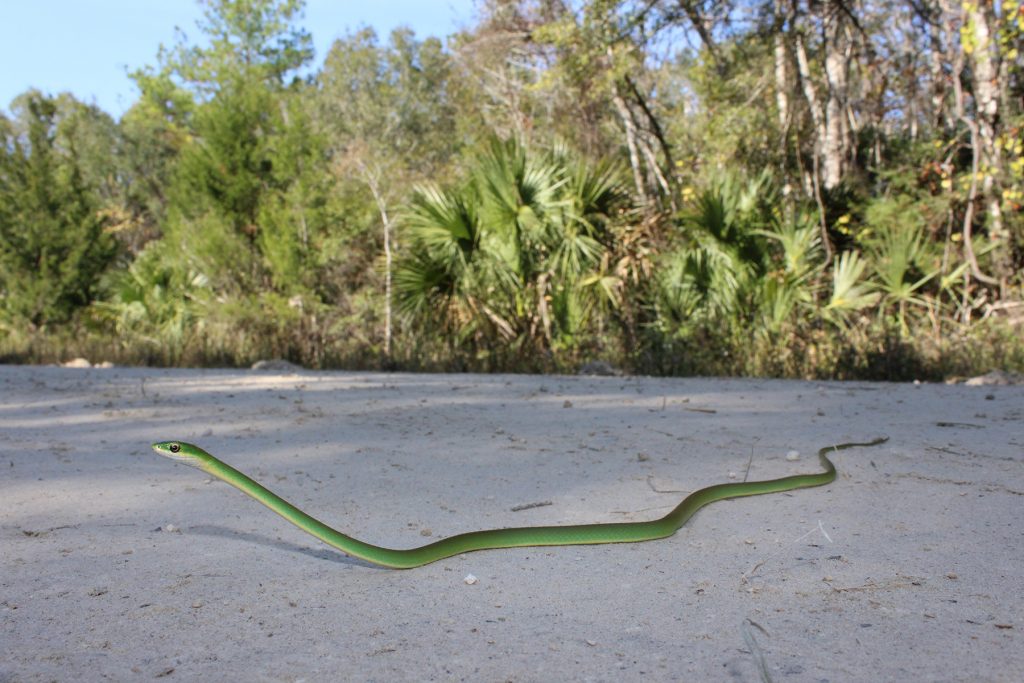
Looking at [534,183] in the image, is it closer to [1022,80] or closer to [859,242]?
[859,242]

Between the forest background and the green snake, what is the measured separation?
6156mm

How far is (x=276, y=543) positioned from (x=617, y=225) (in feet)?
30.3

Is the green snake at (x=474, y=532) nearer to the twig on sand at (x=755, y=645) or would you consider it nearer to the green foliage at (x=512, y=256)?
the twig on sand at (x=755, y=645)

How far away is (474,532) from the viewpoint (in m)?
2.79

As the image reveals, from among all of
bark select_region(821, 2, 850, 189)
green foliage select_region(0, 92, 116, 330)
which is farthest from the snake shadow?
green foliage select_region(0, 92, 116, 330)

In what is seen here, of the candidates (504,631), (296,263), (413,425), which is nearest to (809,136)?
(296,263)

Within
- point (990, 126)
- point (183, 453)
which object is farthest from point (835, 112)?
Answer: point (183, 453)

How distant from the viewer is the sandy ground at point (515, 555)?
202 cm

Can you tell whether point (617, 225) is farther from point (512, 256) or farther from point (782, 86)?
point (782, 86)

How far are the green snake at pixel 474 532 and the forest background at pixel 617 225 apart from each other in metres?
6.16

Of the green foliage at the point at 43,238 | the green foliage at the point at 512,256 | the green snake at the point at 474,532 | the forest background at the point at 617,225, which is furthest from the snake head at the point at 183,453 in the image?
the green foliage at the point at 43,238

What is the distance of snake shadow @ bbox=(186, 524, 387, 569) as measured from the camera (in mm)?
2801

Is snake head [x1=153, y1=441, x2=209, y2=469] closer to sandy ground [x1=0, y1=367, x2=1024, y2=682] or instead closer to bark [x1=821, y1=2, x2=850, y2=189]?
sandy ground [x1=0, y1=367, x2=1024, y2=682]

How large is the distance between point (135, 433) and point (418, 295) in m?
6.41
